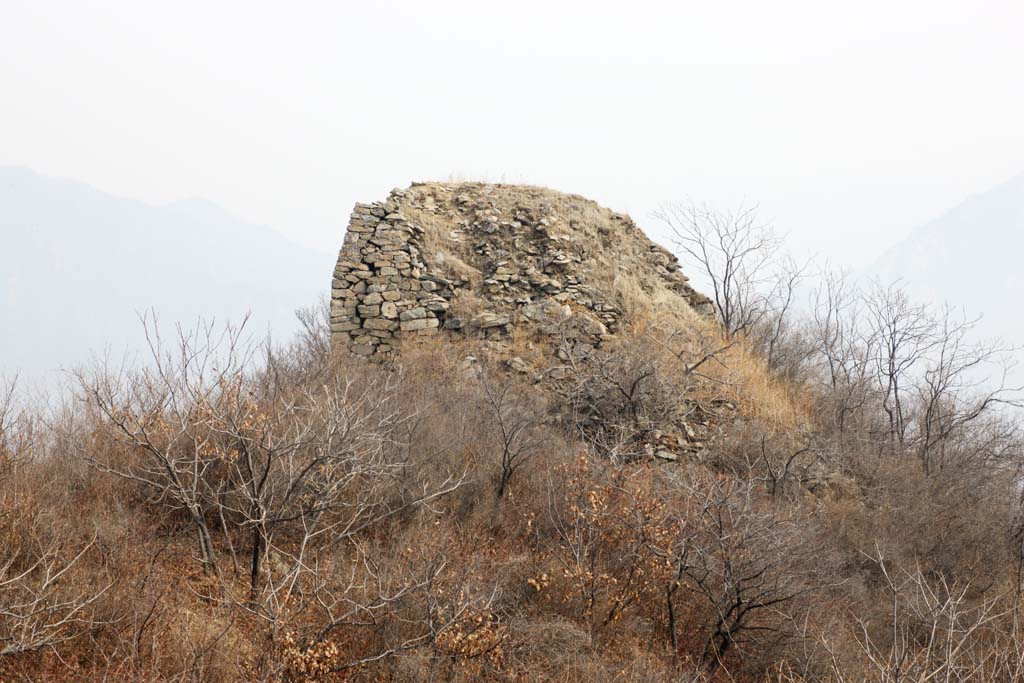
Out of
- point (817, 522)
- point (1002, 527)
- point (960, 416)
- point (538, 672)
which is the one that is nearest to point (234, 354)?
point (538, 672)

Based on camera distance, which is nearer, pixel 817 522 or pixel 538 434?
pixel 817 522

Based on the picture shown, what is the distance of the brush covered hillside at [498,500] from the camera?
5.96 meters

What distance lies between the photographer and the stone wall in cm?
1379

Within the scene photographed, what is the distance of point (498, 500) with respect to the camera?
30.9 feet

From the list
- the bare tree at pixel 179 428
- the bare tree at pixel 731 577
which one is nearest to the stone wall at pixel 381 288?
the bare tree at pixel 179 428

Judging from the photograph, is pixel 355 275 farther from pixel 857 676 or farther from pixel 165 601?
pixel 857 676

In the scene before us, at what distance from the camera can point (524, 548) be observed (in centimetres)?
853

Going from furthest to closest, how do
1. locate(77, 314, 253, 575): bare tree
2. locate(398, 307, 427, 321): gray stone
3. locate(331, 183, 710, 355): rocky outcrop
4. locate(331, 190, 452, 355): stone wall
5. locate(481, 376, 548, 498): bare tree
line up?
1. locate(331, 183, 710, 355): rocky outcrop
2. locate(398, 307, 427, 321): gray stone
3. locate(331, 190, 452, 355): stone wall
4. locate(481, 376, 548, 498): bare tree
5. locate(77, 314, 253, 575): bare tree

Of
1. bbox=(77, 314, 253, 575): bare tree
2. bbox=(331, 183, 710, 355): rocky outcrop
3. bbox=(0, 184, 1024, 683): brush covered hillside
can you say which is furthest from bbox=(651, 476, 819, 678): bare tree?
bbox=(331, 183, 710, 355): rocky outcrop

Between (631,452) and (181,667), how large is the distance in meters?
7.65

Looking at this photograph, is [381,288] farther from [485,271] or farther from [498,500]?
[498,500]

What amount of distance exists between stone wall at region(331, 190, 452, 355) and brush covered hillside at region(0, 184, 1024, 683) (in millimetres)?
70

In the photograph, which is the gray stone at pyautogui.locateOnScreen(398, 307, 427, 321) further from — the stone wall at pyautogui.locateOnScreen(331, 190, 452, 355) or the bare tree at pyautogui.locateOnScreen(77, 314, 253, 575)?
the bare tree at pyautogui.locateOnScreen(77, 314, 253, 575)

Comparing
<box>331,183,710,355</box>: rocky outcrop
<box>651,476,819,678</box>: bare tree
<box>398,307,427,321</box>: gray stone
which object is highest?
<box>331,183,710,355</box>: rocky outcrop
